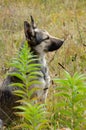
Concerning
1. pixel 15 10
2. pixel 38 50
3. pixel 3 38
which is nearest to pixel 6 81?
pixel 38 50

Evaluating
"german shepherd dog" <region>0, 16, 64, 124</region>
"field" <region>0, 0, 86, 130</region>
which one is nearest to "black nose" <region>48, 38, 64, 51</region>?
"german shepherd dog" <region>0, 16, 64, 124</region>

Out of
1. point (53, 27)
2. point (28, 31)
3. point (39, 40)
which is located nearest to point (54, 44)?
point (39, 40)

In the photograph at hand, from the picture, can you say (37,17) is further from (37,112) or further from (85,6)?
(37,112)

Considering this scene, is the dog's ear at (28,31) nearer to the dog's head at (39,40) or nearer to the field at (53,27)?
the dog's head at (39,40)

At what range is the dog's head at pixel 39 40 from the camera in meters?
5.46

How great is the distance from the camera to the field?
6.86m

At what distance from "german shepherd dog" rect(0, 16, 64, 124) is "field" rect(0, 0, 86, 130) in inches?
9.8

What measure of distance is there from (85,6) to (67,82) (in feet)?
29.9

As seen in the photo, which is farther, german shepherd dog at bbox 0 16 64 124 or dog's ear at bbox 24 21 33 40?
dog's ear at bbox 24 21 33 40

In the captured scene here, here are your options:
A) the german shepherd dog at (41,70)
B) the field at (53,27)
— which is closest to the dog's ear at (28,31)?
the german shepherd dog at (41,70)

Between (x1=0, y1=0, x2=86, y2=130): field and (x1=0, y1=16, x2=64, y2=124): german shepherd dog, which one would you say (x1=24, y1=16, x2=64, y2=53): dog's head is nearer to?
(x1=0, y1=16, x2=64, y2=124): german shepherd dog

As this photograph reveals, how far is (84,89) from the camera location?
8.25 feet

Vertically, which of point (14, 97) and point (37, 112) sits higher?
point (37, 112)

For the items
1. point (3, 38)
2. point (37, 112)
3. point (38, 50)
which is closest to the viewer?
point (37, 112)
